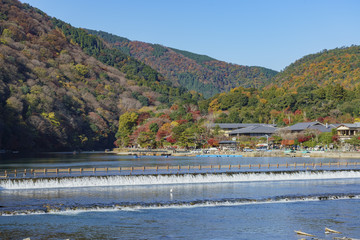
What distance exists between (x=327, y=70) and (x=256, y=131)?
56.0 meters

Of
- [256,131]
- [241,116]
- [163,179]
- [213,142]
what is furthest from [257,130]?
[163,179]

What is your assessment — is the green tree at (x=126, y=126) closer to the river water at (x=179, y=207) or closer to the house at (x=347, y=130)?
the house at (x=347, y=130)

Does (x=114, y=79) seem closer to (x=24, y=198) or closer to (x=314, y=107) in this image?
(x=314, y=107)

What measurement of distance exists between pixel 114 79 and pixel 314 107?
87.0 meters

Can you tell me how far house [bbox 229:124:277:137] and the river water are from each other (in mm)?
58031

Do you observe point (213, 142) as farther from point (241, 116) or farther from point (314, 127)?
point (241, 116)

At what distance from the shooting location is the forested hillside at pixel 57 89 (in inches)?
3669

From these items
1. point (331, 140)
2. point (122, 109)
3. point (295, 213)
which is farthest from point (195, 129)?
point (295, 213)

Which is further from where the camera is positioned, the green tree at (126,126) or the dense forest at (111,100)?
the green tree at (126,126)

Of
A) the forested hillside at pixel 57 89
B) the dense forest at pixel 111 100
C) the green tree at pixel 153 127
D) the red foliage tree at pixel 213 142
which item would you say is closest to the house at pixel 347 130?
the dense forest at pixel 111 100

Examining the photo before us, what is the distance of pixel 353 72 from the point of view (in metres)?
134

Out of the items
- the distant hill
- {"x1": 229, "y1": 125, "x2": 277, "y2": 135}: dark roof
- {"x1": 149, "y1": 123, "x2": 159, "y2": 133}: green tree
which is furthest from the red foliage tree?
the distant hill

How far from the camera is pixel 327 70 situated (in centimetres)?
14588

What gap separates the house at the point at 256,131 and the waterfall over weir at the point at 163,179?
2183 inches
